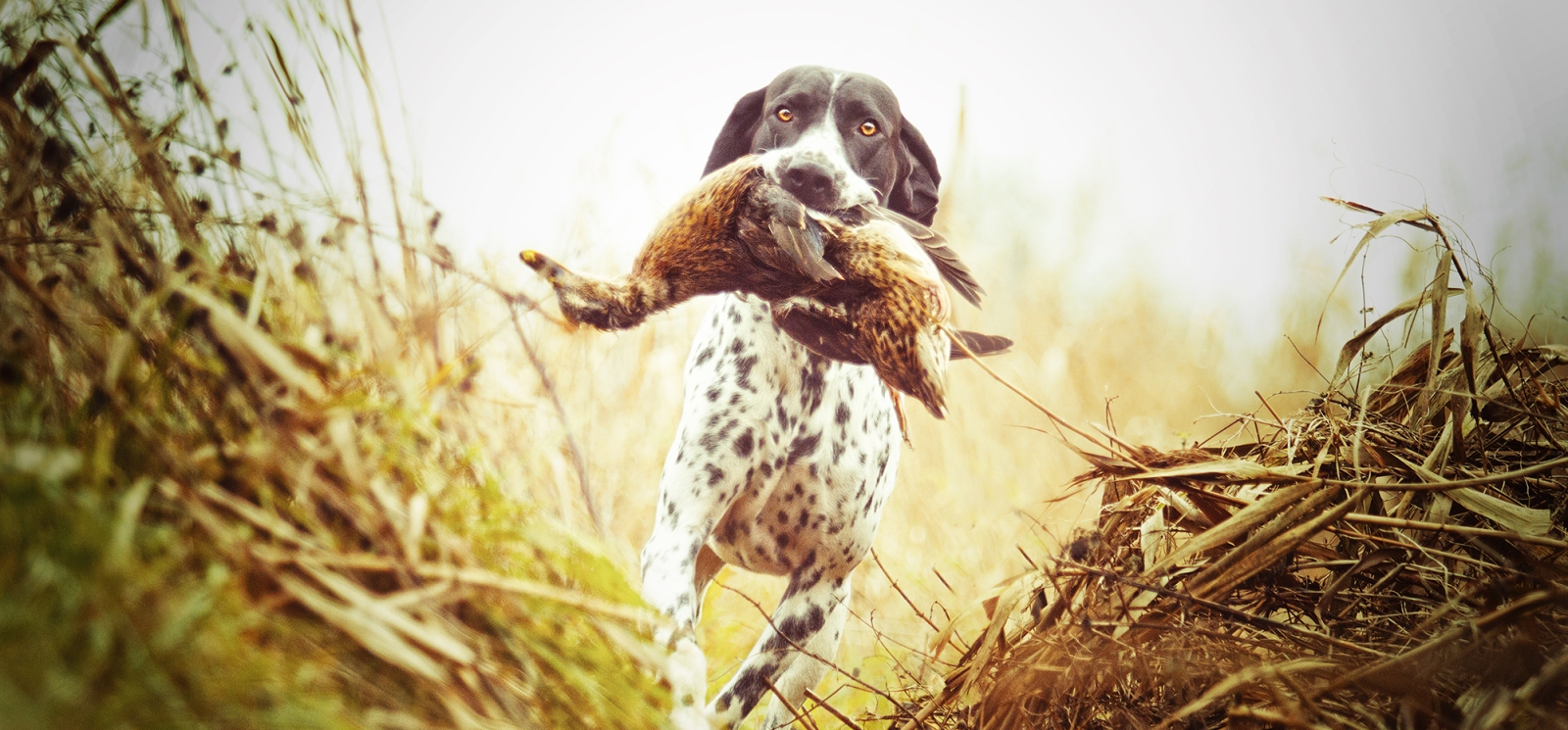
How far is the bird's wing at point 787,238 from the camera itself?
101cm

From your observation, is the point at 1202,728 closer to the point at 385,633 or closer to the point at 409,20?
the point at 385,633

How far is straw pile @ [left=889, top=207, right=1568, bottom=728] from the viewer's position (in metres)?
0.78

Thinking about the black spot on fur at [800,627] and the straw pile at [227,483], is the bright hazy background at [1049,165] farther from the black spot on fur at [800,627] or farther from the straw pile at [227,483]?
the straw pile at [227,483]

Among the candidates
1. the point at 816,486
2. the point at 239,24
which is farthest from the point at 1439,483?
the point at 239,24

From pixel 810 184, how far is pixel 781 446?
19.5 inches

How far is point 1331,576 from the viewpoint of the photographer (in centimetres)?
101

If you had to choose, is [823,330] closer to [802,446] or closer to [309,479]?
[802,446]

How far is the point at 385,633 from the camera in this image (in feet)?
1.71

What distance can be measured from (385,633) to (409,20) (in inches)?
62.5

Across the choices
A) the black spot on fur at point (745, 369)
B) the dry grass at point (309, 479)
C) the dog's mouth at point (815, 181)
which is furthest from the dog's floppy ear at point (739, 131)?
the dry grass at point (309, 479)

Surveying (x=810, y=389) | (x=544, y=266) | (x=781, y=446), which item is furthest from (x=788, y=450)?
(x=544, y=266)

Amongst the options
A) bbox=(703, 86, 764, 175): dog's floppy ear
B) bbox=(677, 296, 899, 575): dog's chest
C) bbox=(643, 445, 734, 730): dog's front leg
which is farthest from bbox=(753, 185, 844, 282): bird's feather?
bbox=(703, 86, 764, 175): dog's floppy ear

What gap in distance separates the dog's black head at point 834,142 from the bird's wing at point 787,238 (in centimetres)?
30

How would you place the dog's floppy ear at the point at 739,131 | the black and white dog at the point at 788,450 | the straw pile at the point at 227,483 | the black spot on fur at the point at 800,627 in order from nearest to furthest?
the straw pile at the point at 227,483 < the black and white dog at the point at 788,450 < the black spot on fur at the point at 800,627 < the dog's floppy ear at the point at 739,131
